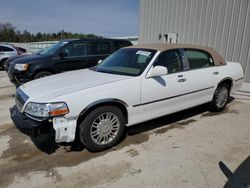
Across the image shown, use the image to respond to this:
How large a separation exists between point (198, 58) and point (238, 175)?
259 cm

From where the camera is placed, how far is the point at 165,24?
11328 mm

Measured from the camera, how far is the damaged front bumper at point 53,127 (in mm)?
2980

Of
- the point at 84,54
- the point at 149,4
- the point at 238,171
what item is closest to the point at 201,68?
the point at 238,171

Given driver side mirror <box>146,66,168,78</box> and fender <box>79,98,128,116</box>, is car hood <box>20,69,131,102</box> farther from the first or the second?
driver side mirror <box>146,66,168,78</box>

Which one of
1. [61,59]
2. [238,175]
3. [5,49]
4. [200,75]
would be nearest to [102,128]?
[238,175]

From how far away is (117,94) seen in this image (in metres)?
3.37

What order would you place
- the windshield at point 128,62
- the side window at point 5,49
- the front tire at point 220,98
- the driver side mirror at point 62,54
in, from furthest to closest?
the side window at point 5,49 → the driver side mirror at point 62,54 → the front tire at point 220,98 → the windshield at point 128,62

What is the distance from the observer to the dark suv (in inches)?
262

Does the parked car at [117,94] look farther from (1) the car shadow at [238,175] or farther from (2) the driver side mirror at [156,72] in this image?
(1) the car shadow at [238,175]

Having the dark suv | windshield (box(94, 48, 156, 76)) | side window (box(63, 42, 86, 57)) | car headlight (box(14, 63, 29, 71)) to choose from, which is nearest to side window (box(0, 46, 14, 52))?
the dark suv

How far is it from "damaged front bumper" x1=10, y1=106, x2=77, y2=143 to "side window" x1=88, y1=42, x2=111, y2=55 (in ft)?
16.1

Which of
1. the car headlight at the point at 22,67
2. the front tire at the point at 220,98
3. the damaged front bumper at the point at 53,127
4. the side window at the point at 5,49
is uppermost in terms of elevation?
the side window at the point at 5,49

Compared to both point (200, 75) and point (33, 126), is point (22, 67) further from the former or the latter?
point (200, 75)

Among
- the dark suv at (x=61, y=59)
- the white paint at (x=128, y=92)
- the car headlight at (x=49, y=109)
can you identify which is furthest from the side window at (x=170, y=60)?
the dark suv at (x=61, y=59)
